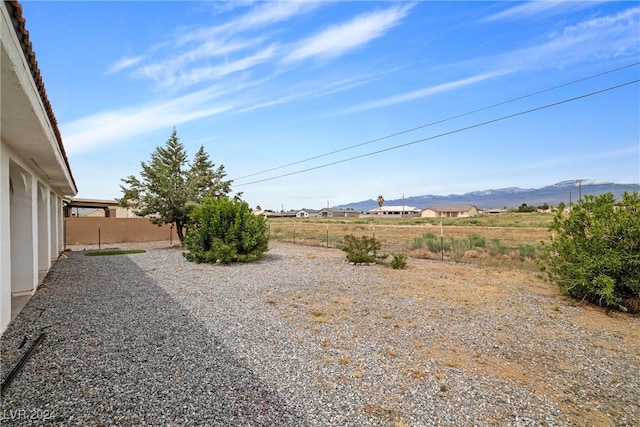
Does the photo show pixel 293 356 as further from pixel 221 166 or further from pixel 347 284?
pixel 221 166

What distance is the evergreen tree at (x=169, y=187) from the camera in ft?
55.9

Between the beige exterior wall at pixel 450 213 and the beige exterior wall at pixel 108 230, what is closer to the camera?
the beige exterior wall at pixel 108 230

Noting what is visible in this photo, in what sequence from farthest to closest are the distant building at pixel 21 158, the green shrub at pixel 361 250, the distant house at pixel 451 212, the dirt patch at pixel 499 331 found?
1. the distant house at pixel 451 212
2. the green shrub at pixel 361 250
3. the dirt patch at pixel 499 331
4. the distant building at pixel 21 158

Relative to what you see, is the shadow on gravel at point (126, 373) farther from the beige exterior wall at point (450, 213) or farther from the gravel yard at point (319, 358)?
the beige exterior wall at point (450, 213)

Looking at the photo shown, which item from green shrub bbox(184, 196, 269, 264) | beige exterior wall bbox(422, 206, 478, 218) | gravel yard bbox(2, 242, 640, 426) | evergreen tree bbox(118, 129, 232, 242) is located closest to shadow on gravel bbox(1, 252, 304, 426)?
gravel yard bbox(2, 242, 640, 426)

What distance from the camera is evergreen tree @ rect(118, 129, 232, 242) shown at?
55.9 feet

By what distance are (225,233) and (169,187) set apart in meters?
5.86

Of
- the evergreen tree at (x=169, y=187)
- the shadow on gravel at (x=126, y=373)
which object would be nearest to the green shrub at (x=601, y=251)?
the shadow on gravel at (x=126, y=373)

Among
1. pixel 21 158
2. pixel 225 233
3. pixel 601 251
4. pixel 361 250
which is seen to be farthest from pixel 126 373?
pixel 225 233

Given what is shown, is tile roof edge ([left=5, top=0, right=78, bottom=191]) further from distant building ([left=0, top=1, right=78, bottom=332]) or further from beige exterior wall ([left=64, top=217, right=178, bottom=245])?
beige exterior wall ([left=64, top=217, right=178, bottom=245])

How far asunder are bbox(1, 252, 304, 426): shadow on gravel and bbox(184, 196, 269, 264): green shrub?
20.7ft

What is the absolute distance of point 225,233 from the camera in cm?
1305

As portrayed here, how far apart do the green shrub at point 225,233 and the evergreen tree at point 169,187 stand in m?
3.88

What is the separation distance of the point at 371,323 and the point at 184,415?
141 inches
